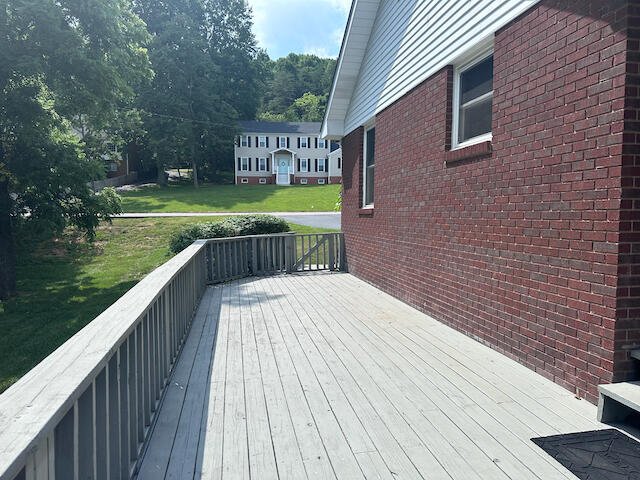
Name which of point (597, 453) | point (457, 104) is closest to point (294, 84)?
point (457, 104)

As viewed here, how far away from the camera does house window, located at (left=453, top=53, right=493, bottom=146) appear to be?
14.4 ft

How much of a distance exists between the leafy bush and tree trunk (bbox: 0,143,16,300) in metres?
4.28

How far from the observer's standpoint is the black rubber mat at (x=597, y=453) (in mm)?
2102

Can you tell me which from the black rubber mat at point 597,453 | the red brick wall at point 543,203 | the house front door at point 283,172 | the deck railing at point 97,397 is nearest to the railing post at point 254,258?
the red brick wall at point 543,203

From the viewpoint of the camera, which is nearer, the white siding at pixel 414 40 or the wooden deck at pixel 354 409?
the wooden deck at pixel 354 409

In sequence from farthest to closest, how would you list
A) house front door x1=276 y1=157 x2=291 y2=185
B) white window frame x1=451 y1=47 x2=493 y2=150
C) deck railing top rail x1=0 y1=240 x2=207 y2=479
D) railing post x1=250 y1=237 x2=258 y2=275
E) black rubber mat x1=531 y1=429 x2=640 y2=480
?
house front door x1=276 y1=157 x2=291 y2=185, railing post x1=250 y1=237 x2=258 y2=275, white window frame x1=451 y1=47 x2=493 y2=150, black rubber mat x1=531 y1=429 x2=640 y2=480, deck railing top rail x1=0 y1=240 x2=207 y2=479

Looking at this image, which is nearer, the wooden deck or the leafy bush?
the wooden deck

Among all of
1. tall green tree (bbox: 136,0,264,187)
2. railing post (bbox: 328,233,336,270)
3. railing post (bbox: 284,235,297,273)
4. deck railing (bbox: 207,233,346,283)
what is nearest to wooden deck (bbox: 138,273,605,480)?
deck railing (bbox: 207,233,346,283)

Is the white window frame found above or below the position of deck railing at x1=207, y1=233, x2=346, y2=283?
above

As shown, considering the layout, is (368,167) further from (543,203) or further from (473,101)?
(543,203)

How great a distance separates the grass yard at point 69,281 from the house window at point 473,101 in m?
6.78

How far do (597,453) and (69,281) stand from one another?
1250cm

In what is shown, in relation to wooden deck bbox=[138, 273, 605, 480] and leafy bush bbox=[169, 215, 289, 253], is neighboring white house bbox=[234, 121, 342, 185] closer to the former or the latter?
leafy bush bbox=[169, 215, 289, 253]

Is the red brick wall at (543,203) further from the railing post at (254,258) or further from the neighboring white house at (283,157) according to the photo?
the neighboring white house at (283,157)
